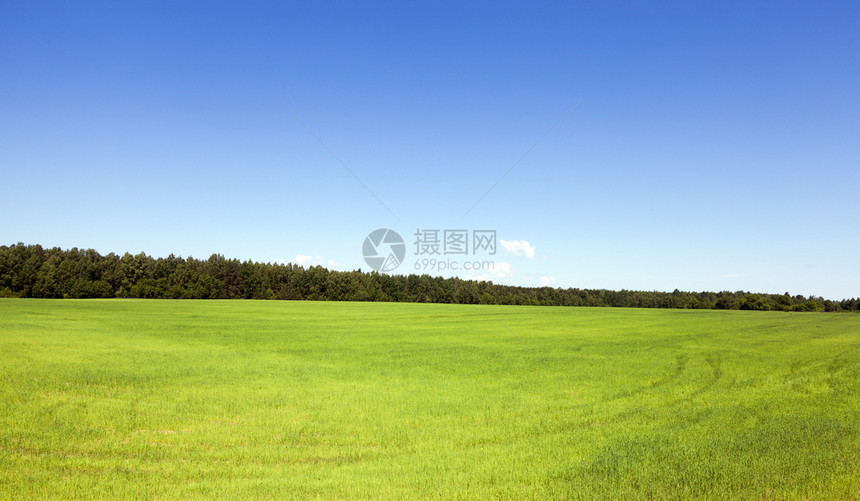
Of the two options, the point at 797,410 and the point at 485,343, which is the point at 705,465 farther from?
the point at 485,343

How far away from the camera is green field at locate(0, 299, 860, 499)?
794 cm

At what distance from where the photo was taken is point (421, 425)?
11422mm

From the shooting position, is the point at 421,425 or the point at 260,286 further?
the point at 260,286

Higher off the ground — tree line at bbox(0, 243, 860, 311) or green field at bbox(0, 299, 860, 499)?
tree line at bbox(0, 243, 860, 311)

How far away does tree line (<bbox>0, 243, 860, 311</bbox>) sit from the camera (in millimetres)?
93438

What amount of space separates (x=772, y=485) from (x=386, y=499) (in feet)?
20.5

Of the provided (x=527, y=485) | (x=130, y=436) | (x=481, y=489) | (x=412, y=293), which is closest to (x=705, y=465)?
(x=527, y=485)

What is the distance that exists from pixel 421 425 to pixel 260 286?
111 m

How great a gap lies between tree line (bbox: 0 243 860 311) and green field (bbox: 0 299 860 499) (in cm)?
8616

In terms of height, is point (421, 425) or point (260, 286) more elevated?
point (260, 286)

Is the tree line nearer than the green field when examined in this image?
No

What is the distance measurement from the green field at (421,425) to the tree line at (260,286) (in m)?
86.2

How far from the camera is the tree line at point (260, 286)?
307 ft

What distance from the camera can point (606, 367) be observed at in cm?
2069
